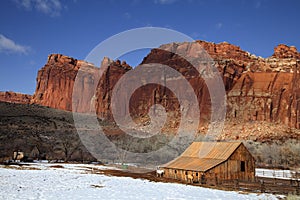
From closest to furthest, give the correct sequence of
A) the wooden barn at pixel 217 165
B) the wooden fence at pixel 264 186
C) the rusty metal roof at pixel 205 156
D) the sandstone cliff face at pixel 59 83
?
→ the wooden fence at pixel 264 186 < the wooden barn at pixel 217 165 < the rusty metal roof at pixel 205 156 < the sandstone cliff face at pixel 59 83

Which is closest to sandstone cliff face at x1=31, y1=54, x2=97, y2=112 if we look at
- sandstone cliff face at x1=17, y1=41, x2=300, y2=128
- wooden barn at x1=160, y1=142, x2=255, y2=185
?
sandstone cliff face at x1=17, y1=41, x2=300, y2=128

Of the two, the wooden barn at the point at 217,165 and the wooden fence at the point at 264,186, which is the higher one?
the wooden barn at the point at 217,165

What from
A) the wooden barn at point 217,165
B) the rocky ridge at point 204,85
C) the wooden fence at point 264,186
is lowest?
the wooden fence at point 264,186

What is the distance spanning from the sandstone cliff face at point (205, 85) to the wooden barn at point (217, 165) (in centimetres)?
6211

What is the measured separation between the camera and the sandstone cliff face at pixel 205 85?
9075cm

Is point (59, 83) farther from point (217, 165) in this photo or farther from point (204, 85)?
point (217, 165)

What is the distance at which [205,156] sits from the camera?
87.8ft

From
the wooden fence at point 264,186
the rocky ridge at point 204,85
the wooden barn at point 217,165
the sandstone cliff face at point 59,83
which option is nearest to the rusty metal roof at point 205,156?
the wooden barn at point 217,165

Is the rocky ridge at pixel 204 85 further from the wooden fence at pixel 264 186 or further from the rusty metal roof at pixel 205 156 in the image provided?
the wooden fence at pixel 264 186

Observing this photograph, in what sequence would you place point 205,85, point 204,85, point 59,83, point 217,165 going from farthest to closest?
point 59,83 < point 204,85 < point 205,85 < point 217,165

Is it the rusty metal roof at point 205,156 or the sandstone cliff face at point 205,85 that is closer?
the rusty metal roof at point 205,156

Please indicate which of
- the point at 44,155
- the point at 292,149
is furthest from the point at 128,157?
the point at 292,149

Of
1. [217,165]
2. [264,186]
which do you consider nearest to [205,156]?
[217,165]

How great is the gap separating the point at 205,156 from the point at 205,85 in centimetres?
7765
